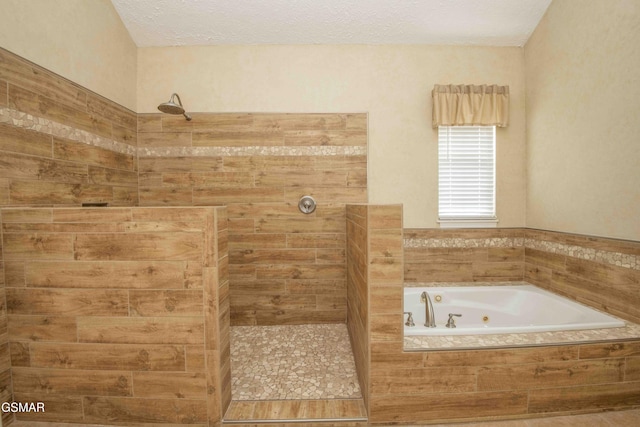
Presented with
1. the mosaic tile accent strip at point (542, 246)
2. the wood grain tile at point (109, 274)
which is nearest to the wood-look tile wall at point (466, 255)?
the mosaic tile accent strip at point (542, 246)

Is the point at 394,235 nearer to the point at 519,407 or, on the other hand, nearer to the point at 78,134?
the point at 519,407

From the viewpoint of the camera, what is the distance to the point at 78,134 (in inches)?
84.2

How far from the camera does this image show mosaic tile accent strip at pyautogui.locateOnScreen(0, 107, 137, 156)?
1.67 m

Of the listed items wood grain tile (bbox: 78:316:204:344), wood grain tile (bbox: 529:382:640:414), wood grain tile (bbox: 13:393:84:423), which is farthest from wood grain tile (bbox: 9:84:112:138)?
wood grain tile (bbox: 529:382:640:414)

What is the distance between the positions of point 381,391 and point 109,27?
3594 millimetres

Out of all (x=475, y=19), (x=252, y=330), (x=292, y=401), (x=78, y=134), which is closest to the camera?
(x=292, y=401)

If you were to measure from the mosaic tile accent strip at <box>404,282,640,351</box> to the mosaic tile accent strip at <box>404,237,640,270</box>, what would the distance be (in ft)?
1.53

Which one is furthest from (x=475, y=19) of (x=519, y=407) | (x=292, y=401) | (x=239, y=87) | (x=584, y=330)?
(x=292, y=401)

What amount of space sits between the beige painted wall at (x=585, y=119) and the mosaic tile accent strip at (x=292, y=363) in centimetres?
223

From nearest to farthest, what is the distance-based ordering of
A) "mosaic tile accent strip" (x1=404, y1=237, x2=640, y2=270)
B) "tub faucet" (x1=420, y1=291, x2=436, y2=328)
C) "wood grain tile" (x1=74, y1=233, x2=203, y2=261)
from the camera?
"wood grain tile" (x1=74, y1=233, x2=203, y2=261), "mosaic tile accent strip" (x1=404, y1=237, x2=640, y2=270), "tub faucet" (x1=420, y1=291, x2=436, y2=328)

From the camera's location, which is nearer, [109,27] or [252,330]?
[109,27]

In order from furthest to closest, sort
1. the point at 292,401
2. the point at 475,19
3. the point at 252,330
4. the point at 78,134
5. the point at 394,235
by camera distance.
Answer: the point at 252,330 → the point at 475,19 → the point at 78,134 → the point at 292,401 → the point at 394,235

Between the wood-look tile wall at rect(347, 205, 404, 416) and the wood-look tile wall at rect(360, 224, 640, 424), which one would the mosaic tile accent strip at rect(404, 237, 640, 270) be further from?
the wood-look tile wall at rect(347, 205, 404, 416)

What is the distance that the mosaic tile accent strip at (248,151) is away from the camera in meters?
2.82
